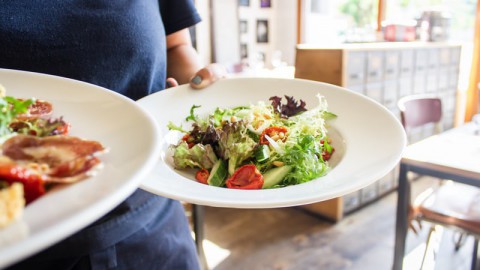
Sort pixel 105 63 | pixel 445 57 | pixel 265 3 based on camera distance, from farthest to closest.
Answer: pixel 265 3 → pixel 445 57 → pixel 105 63

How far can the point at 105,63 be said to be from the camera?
0.82 m

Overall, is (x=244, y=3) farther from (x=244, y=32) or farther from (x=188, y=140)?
(x=188, y=140)

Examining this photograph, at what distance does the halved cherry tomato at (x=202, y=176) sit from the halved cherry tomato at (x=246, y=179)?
5 cm

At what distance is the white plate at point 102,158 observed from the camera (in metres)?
0.29

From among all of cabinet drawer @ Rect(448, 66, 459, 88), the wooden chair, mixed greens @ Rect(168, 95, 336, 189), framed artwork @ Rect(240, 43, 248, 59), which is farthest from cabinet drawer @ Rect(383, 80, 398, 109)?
mixed greens @ Rect(168, 95, 336, 189)

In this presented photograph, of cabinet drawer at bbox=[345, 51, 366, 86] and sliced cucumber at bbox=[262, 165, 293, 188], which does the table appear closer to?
cabinet drawer at bbox=[345, 51, 366, 86]

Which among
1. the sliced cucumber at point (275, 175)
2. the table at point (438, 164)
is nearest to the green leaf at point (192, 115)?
the sliced cucumber at point (275, 175)

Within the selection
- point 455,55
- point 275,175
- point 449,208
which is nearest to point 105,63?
point 275,175

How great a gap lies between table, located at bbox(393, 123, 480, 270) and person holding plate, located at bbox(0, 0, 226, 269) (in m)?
1.13

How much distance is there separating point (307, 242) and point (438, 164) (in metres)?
1.33

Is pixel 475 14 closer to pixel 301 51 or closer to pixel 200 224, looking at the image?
pixel 301 51

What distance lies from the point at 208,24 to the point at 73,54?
396cm

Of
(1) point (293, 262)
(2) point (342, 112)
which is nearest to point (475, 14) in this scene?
(1) point (293, 262)

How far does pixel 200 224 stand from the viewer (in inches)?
82.5
